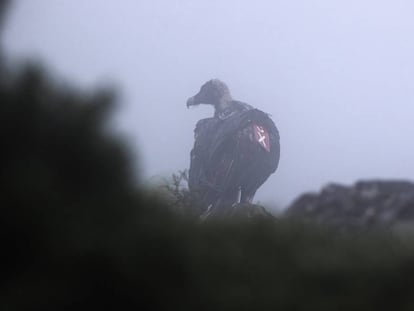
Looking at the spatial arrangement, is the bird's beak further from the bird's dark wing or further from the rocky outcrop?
the rocky outcrop

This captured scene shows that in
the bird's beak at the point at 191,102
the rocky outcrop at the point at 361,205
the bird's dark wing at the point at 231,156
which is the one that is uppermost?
the bird's beak at the point at 191,102

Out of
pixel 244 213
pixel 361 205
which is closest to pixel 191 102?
pixel 244 213

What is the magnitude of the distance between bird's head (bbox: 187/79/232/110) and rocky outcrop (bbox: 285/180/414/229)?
17115 mm

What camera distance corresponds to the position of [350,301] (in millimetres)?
4043

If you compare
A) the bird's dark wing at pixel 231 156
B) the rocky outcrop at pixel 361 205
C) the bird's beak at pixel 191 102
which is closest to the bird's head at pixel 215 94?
the bird's beak at pixel 191 102

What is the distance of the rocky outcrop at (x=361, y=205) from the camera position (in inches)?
245

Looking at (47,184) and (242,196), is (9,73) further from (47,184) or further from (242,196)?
(242,196)

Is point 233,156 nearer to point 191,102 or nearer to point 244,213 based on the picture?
point 191,102

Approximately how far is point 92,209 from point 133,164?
1.33 feet

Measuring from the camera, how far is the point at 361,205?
6.54m

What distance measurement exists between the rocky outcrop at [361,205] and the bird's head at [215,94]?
17.1 meters

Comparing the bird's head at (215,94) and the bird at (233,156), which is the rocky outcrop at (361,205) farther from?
the bird's head at (215,94)

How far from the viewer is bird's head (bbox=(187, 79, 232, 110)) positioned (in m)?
24.1

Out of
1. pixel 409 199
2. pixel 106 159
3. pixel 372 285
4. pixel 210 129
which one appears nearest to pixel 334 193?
pixel 409 199
